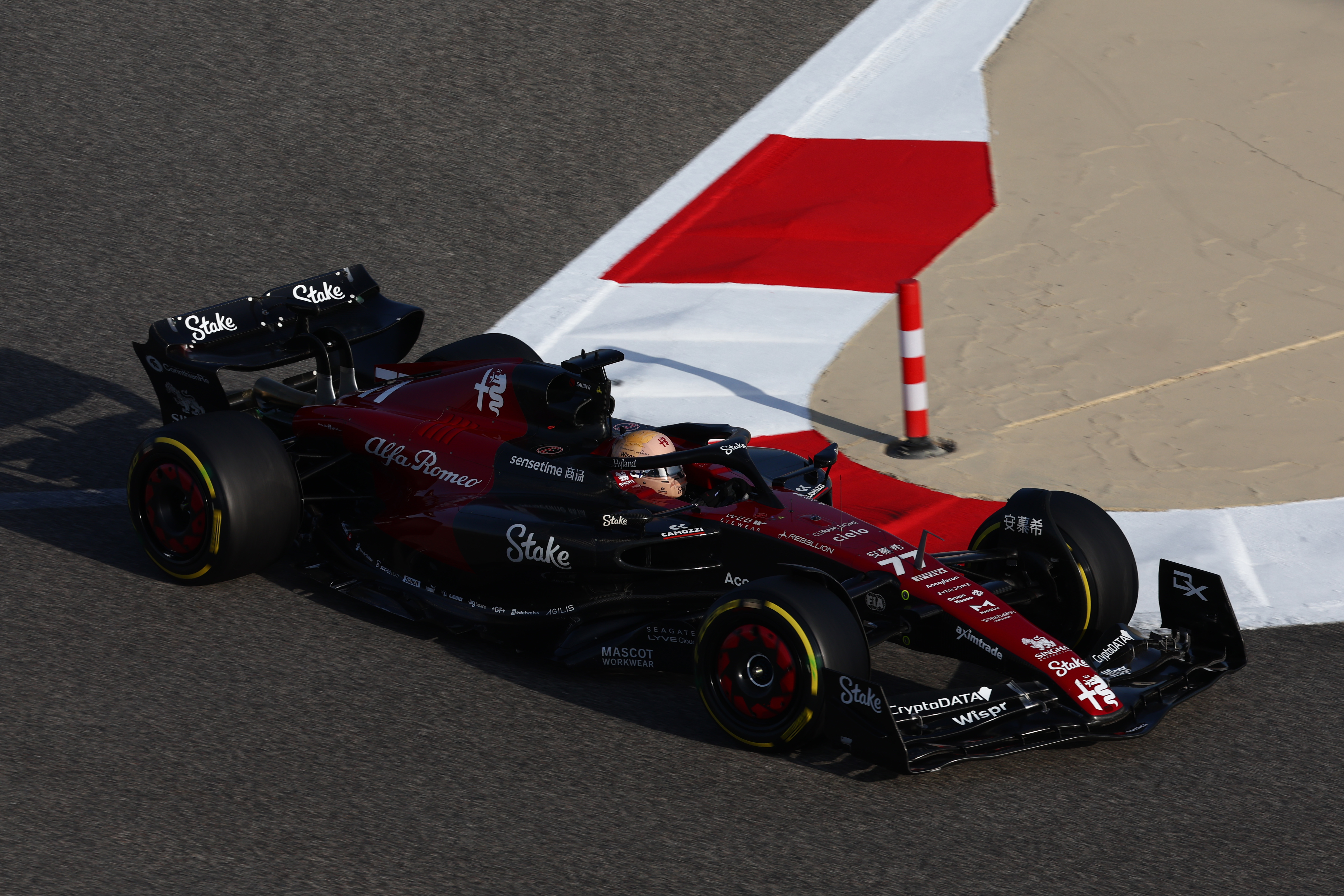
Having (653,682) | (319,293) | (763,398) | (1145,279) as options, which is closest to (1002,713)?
(653,682)

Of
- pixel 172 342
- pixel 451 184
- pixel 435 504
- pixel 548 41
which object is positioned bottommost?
pixel 435 504

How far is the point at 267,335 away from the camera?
758cm

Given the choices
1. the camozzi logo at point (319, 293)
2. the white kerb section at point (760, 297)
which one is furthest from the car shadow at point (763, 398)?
the camozzi logo at point (319, 293)

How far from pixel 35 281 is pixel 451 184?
3.18 m

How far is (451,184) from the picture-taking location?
11.7 m

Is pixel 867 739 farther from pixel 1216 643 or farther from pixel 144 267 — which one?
pixel 144 267

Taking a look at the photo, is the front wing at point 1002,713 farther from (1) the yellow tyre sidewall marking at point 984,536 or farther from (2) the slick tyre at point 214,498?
(2) the slick tyre at point 214,498

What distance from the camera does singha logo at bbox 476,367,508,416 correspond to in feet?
21.4

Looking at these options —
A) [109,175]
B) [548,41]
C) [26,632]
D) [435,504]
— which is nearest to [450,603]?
[435,504]

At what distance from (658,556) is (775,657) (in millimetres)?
924

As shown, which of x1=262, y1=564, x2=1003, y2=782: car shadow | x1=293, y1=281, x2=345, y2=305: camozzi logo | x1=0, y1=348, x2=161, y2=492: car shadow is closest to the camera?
x1=262, y1=564, x2=1003, y2=782: car shadow

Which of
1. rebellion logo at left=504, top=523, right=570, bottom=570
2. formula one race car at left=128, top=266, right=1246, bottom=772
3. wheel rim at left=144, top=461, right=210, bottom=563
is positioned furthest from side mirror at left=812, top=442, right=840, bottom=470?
wheel rim at left=144, top=461, right=210, bottom=563

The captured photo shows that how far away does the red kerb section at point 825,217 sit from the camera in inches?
405

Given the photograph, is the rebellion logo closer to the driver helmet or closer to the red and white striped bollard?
the driver helmet
